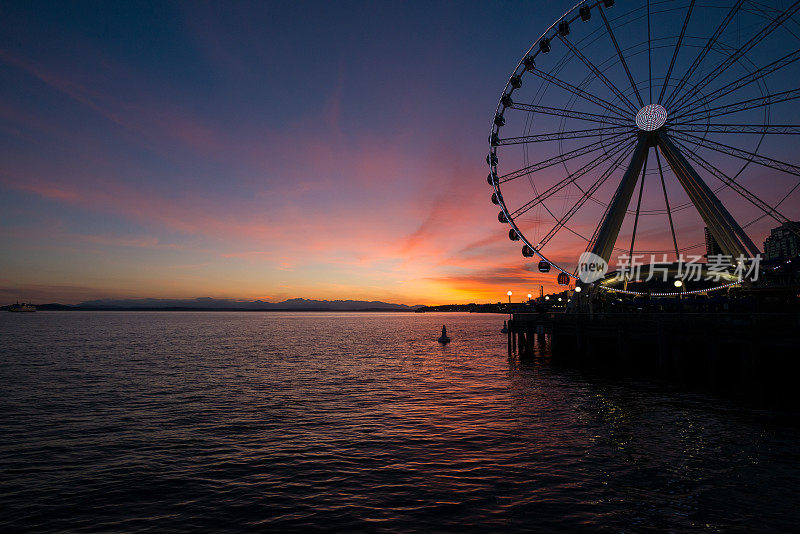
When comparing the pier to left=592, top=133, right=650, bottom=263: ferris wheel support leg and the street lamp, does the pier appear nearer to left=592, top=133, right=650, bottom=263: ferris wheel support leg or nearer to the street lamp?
the street lamp

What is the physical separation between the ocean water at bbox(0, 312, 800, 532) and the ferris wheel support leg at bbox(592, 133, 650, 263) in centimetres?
1193

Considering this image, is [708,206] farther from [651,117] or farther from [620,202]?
[651,117]

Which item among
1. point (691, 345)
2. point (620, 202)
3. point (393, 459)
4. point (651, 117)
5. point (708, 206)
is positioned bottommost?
point (393, 459)

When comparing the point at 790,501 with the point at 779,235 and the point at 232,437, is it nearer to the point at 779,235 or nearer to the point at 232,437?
the point at 232,437

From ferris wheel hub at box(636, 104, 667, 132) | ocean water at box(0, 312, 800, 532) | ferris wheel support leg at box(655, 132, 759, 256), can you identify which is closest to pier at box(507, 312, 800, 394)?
ocean water at box(0, 312, 800, 532)

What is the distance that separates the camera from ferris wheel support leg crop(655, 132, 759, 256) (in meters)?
33.8

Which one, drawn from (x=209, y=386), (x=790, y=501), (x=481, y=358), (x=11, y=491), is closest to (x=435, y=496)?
(x=790, y=501)

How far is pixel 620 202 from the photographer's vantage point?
1469 inches

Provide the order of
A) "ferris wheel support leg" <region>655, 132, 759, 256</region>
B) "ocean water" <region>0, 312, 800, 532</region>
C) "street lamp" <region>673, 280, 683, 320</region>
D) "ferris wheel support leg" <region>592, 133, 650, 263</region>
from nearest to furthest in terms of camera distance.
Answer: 1. "ocean water" <region>0, 312, 800, 532</region>
2. "ferris wheel support leg" <region>655, 132, 759, 256</region>
3. "street lamp" <region>673, 280, 683, 320</region>
4. "ferris wheel support leg" <region>592, 133, 650, 263</region>

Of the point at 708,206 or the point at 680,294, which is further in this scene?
the point at 680,294

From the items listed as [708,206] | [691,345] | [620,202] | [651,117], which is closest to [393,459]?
[691,345]

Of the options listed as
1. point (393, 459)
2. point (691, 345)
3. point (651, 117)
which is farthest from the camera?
point (651, 117)

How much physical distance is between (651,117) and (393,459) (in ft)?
110

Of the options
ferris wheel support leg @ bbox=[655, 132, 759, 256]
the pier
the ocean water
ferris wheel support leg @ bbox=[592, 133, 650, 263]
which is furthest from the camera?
ferris wheel support leg @ bbox=[592, 133, 650, 263]
